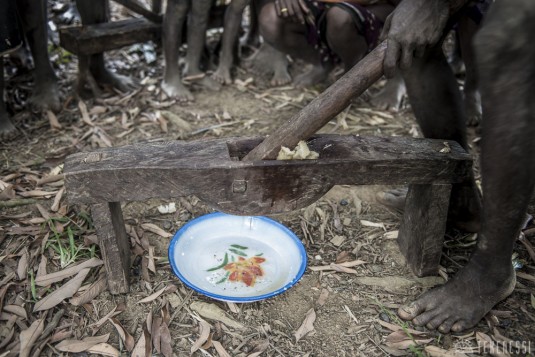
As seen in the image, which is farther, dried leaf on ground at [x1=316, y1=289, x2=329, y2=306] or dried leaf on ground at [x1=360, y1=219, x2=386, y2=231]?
dried leaf on ground at [x1=360, y1=219, x2=386, y2=231]

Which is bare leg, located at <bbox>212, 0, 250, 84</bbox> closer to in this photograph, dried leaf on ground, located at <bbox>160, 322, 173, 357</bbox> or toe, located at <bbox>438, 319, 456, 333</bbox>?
dried leaf on ground, located at <bbox>160, 322, 173, 357</bbox>

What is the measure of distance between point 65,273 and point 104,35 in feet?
6.66

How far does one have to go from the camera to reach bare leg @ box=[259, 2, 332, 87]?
12.4 ft

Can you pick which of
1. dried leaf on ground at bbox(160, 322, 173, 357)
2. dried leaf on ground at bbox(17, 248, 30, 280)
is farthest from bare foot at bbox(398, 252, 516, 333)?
dried leaf on ground at bbox(17, 248, 30, 280)

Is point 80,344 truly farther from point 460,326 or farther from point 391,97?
point 391,97

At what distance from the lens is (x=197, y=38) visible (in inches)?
159

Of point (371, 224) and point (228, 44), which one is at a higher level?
point (228, 44)

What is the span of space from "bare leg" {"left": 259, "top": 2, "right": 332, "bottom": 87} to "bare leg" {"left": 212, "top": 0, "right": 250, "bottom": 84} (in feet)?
0.84

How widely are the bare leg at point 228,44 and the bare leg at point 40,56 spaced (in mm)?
1237

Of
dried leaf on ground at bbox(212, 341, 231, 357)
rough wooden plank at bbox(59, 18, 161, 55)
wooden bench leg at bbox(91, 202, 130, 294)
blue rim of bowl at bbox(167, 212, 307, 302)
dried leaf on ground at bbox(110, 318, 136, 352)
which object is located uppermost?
rough wooden plank at bbox(59, 18, 161, 55)

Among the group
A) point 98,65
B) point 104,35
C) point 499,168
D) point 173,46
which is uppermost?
point 499,168

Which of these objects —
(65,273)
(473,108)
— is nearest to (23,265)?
(65,273)

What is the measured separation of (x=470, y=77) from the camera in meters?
3.65

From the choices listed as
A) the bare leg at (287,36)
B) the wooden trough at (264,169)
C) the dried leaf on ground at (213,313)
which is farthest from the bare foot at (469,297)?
the bare leg at (287,36)
